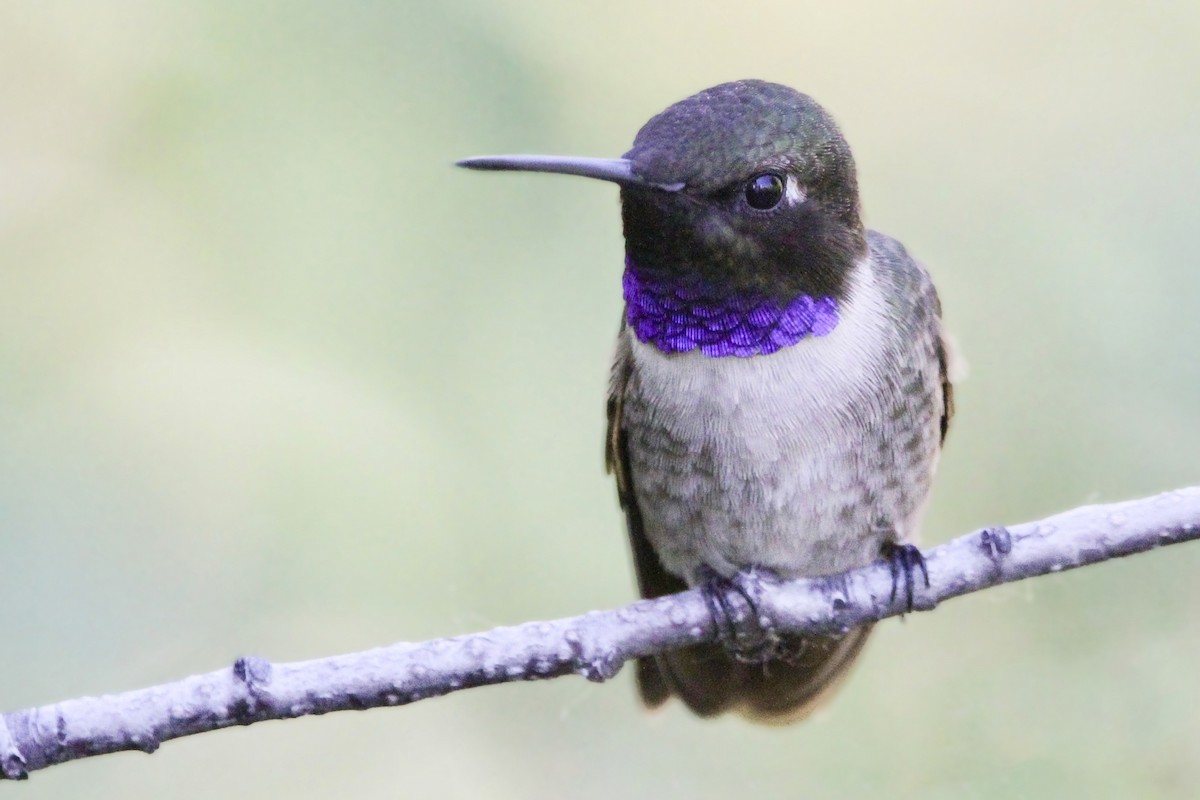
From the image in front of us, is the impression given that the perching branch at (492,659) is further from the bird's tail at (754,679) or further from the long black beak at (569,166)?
the bird's tail at (754,679)

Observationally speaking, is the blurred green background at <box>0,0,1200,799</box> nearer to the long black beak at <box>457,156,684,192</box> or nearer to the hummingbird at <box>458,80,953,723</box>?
the hummingbird at <box>458,80,953,723</box>

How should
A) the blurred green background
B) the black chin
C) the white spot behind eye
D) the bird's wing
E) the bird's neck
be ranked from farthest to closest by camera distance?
the blurred green background < the bird's wing < the bird's neck < the white spot behind eye < the black chin

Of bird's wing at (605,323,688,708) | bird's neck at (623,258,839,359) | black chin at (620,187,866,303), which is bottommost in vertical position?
bird's wing at (605,323,688,708)

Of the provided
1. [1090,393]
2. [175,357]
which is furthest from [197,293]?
[1090,393]

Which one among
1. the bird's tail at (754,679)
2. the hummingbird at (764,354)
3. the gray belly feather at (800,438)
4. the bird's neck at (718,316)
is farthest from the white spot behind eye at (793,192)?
the bird's tail at (754,679)

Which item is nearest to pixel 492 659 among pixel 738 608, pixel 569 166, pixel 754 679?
pixel 738 608

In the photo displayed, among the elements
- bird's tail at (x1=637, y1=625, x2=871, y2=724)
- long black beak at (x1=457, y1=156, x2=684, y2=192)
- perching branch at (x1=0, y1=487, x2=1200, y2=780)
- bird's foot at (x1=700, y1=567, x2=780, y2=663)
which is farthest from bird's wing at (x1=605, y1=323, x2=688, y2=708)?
long black beak at (x1=457, y1=156, x2=684, y2=192)
